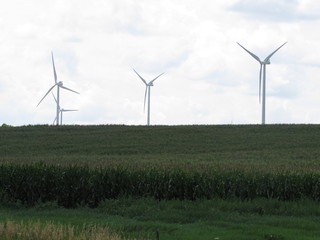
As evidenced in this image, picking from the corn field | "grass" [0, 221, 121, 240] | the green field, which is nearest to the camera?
"grass" [0, 221, 121, 240]

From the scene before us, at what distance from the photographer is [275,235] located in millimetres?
18625

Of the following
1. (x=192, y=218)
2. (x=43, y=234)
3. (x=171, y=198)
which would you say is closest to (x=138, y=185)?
(x=171, y=198)

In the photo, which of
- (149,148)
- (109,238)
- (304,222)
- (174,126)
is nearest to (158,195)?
(304,222)

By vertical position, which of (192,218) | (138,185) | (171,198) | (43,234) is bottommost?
(43,234)

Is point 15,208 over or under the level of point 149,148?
under

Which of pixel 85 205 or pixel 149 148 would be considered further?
pixel 149 148

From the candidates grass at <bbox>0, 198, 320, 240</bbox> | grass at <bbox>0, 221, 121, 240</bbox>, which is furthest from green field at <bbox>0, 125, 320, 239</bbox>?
grass at <bbox>0, 221, 121, 240</bbox>

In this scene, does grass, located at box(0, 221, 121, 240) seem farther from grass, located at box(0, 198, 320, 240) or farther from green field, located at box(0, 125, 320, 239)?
green field, located at box(0, 125, 320, 239)

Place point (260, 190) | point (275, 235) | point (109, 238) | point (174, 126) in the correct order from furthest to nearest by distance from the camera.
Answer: point (174, 126), point (260, 190), point (275, 235), point (109, 238)

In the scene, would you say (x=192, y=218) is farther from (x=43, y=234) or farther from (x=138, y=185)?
(x=43, y=234)

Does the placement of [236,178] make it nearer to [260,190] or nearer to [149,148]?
[260,190]

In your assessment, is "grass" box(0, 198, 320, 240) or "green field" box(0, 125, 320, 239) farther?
"green field" box(0, 125, 320, 239)

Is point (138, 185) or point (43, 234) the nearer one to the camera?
point (43, 234)

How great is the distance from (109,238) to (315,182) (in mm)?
13403
